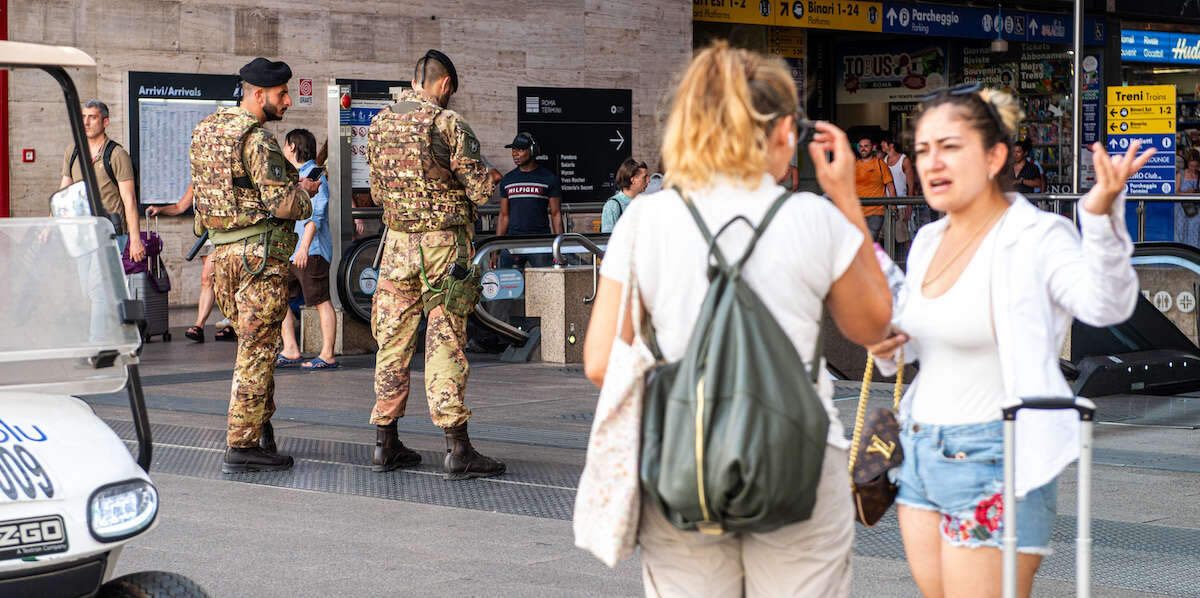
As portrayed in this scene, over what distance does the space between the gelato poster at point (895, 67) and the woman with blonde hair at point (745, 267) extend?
Result: 22018mm

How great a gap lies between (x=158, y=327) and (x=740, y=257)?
11.9 metres

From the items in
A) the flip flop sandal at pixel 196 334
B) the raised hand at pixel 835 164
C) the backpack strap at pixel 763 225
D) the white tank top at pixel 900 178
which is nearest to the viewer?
the backpack strap at pixel 763 225

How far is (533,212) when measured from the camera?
14203 mm

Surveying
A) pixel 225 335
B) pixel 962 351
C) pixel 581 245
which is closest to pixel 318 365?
pixel 225 335

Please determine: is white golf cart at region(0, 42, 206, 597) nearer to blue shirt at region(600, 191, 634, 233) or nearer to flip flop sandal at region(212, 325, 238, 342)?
blue shirt at region(600, 191, 634, 233)

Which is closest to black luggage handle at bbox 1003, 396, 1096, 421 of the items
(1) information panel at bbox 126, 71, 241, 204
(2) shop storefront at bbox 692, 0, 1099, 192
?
(1) information panel at bbox 126, 71, 241, 204

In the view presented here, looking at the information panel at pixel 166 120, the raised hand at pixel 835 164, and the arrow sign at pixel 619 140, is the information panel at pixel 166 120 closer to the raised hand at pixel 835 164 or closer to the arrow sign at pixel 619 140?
the arrow sign at pixel 619 140

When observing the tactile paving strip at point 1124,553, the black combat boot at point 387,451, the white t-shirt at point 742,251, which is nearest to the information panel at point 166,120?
the black combat boot at point 387,451

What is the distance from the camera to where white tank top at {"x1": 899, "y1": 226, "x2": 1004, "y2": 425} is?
3270 millimetres

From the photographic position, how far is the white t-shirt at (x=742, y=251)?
2.82 m

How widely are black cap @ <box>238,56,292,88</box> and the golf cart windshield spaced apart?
357 centimetres

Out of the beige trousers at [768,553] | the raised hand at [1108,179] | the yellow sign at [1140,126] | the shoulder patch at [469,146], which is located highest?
the yellow sign at [1140,126]

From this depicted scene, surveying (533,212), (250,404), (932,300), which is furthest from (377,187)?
(533,212)

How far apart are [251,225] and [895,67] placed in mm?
18283
